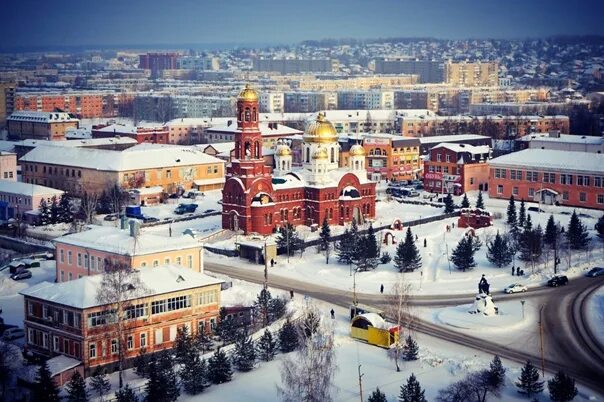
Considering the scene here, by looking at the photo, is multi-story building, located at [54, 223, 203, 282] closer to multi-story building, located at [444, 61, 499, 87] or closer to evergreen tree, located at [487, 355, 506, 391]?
evergreen tree, located at [487, 355, 506, 391]

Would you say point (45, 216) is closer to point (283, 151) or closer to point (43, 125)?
point (283, 151)

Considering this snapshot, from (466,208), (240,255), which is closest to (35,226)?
(240,255)

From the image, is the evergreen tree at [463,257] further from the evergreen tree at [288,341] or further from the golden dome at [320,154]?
the evergreen tree at [288,341]

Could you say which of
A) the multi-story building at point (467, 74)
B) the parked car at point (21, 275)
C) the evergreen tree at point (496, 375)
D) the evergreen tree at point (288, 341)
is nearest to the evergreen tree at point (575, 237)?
the evergreen tree at point (496, 375)

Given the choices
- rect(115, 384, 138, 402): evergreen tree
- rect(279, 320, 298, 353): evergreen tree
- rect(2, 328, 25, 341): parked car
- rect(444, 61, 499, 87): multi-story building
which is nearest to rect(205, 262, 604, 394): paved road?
rect(279, 320, 298, 353): evergreen tree

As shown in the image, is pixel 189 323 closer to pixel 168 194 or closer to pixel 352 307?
pixel 352 307

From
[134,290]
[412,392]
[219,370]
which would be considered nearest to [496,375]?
[412,392]
